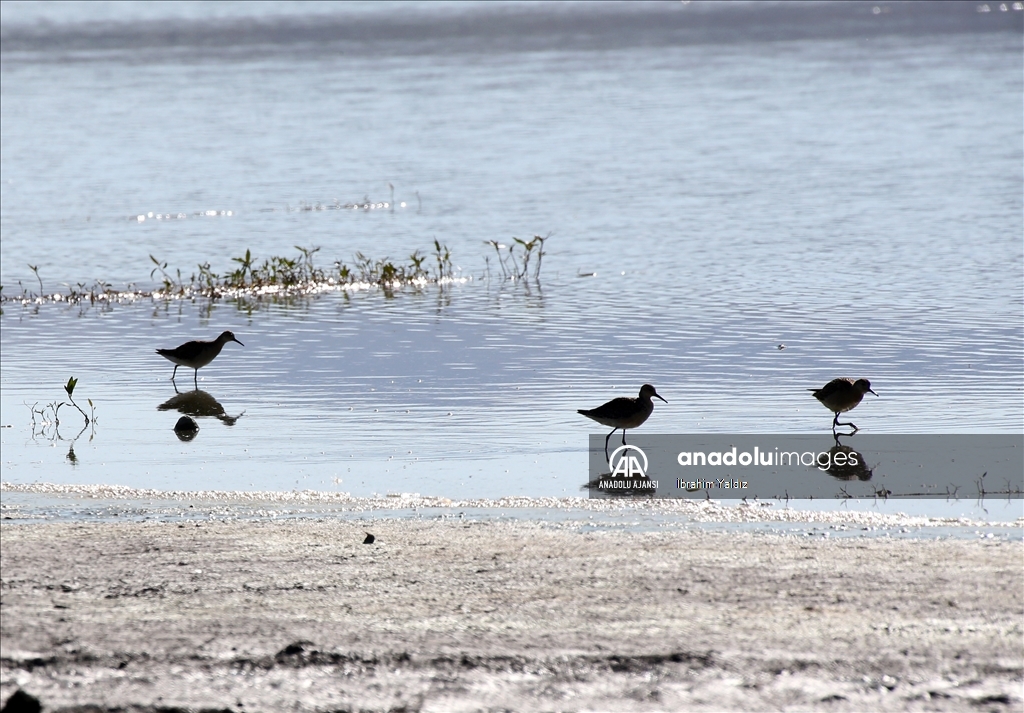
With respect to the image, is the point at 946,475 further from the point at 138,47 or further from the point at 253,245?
the point at 138,47

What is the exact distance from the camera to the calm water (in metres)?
10.4

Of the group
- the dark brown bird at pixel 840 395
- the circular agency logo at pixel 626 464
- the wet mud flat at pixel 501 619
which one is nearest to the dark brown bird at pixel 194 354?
the circular agency logo at pixel 626 464

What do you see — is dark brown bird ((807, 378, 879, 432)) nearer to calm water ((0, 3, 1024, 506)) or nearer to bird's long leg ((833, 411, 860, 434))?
bird's long leg ((833, 411, 860, 434))

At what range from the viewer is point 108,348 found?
13.8 metres

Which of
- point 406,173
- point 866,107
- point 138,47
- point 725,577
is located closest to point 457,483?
point 725,577

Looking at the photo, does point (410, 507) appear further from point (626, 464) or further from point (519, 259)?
point (519, 259)

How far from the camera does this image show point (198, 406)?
11.4 m

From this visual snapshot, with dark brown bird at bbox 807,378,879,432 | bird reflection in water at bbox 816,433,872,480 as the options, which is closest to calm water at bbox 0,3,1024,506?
dark brown bird at bbox 807,378,879,432

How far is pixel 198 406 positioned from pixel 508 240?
9.44 meters

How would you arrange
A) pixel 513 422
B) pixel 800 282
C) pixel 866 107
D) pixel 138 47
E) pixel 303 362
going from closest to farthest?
pixel 513 422, pixel 303 362, pixel 800 282, pixel 866 107, pixel 138 47

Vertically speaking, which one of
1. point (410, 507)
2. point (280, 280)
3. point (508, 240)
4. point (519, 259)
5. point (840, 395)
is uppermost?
point (508, 240)

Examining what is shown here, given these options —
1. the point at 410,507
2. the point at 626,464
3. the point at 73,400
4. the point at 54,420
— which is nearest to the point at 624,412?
the point at 626,464

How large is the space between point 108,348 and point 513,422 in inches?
196

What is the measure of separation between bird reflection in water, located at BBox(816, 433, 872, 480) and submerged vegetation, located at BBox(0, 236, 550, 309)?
762 centimetres
